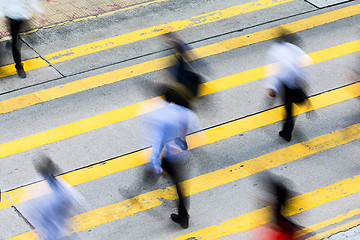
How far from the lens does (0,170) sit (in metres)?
8.71

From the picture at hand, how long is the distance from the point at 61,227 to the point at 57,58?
4871mm

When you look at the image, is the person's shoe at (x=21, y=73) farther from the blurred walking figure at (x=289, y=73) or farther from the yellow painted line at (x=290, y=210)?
the yellow painted line at (x=290, y=210)

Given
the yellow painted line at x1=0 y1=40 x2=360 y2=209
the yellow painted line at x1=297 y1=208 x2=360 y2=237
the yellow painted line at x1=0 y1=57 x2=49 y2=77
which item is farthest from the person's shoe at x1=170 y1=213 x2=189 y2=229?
the yellow painted line at x1=0 y1=57 x2=49 y2=77

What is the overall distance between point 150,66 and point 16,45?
2499 millimetres

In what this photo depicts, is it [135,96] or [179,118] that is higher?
[179,118]

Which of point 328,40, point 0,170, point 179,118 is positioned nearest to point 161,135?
point 179,118

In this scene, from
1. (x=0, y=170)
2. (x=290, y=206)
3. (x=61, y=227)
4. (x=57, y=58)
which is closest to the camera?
(x=61, y=227)

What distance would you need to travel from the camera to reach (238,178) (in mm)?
8586

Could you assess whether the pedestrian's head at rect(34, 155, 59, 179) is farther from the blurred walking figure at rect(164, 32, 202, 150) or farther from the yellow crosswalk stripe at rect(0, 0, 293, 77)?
the yellow crosswalk stripe at rect(0, 0, 293, 77)

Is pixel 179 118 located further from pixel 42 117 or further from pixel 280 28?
pixel 280 28

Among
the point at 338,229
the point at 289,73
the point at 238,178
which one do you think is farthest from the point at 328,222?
the point at 289,73

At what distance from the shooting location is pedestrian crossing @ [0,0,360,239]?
7.96 meters

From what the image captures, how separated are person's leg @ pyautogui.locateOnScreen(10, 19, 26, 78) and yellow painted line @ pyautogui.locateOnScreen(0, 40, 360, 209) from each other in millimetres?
1852

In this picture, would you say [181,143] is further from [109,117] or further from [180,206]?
[109,117]
